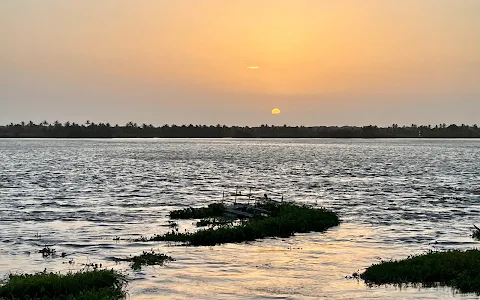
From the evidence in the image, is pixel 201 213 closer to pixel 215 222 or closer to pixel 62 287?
pixel 215 222

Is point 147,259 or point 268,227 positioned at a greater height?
point 268,227

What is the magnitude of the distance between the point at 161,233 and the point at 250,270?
1166 centimetres

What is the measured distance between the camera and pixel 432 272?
991 inches

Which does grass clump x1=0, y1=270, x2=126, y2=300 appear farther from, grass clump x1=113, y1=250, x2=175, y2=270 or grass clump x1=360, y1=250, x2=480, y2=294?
grass clump x1=360, y1=250, x2=480, y2=294

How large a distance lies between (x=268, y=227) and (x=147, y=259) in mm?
9899

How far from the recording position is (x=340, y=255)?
3095 cm

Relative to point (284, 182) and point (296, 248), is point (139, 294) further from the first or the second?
point (284, 182)

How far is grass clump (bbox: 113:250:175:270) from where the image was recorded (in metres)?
27.6

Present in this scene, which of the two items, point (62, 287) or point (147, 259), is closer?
point (62, 287)

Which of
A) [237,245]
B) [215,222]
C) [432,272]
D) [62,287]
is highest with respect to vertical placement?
[62,287]

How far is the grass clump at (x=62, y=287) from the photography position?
21000mm

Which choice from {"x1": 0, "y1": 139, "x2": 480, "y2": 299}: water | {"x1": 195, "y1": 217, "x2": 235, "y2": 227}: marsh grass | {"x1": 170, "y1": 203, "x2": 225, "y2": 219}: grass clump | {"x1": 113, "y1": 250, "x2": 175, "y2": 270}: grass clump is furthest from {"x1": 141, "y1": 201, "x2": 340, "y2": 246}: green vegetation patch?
{"x1": 113, "y1": 250, "x2": 175, "y2": 270}: grass clump

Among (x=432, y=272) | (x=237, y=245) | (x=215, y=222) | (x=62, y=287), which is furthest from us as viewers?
(x=215, y=222)

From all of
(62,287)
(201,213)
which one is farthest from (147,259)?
(201,213)
